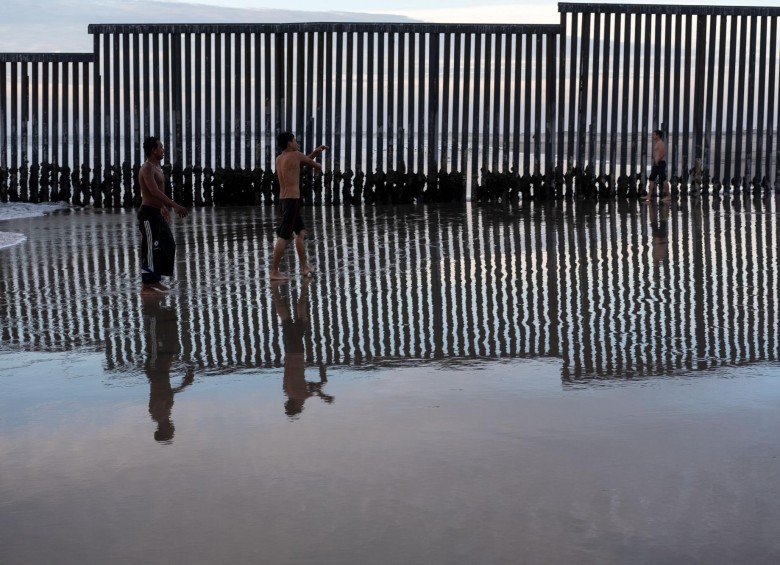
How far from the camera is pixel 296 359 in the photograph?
23.4 feet

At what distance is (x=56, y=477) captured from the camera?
15.9ft

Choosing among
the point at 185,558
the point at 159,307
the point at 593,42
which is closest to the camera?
Answer: the point at 185,558

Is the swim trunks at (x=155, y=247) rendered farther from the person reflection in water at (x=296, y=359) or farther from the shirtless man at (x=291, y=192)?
the shirtless man at (x=291, y=192)

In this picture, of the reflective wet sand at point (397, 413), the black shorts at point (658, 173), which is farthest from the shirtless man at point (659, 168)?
the reflective wet sand at point (397, 413)

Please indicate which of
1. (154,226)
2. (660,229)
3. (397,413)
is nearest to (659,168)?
(660,229)

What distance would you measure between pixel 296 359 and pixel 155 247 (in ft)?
11.1

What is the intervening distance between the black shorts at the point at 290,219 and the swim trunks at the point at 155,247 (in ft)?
3.67

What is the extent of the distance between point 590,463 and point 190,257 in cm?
824

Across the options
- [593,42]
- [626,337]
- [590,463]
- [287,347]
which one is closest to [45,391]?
[287,347]

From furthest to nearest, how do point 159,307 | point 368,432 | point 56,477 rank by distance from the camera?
point 159,307, point 368,432, point 56,477

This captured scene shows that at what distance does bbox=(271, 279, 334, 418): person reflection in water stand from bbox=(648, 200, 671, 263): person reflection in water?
13.1ft

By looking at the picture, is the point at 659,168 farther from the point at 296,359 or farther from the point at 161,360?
the point at 161,360

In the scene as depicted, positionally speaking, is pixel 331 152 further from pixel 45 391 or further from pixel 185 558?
pixel 185 558

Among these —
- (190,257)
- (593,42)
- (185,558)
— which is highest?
(593,42)
